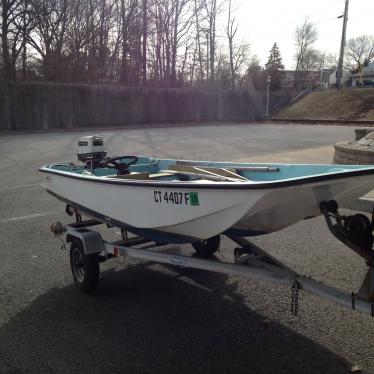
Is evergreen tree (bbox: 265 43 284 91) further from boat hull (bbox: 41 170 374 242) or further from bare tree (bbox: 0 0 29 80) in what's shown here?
boat hull (bbox: 41 170 374 242)

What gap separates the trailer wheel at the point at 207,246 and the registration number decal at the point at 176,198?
1.59m

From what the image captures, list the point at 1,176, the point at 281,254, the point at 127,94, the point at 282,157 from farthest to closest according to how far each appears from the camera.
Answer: the point at 127,94
the point at 282,157
the point at 1,176
the point at 281,254

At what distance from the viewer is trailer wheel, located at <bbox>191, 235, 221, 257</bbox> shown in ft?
16.5

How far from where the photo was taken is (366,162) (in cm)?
928

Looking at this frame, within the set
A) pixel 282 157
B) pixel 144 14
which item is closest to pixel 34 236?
pixel 282 157

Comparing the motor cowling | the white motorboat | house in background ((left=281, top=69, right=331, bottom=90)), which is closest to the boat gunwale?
the white motorboat

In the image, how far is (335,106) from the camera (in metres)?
45.0

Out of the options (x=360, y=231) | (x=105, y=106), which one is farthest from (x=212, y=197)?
(x=105, y=106)

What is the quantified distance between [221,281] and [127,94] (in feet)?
108

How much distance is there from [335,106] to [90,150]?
4363cm

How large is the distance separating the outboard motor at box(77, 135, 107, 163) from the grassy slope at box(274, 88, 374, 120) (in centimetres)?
3829

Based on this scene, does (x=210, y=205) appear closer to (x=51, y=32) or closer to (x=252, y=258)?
(x=252, y=258)

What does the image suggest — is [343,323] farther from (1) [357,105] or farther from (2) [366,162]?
(1) [357,105]

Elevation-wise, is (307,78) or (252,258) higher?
(307,78)
